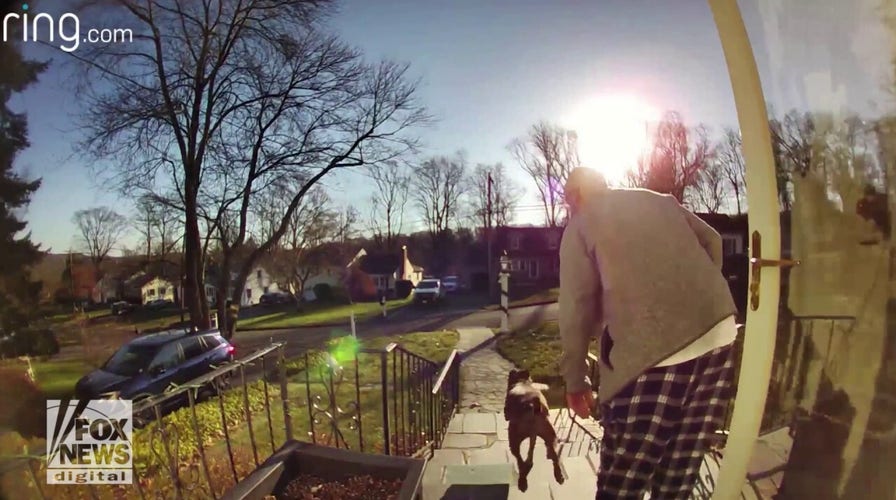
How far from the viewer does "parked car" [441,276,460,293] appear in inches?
78.0

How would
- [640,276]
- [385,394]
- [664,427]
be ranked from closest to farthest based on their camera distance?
[640,276], [664,427], [385,394]

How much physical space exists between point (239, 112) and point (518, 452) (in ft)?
5.23

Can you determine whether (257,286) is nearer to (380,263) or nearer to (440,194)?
(380,263)

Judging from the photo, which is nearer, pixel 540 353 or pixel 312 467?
pixel 540 353

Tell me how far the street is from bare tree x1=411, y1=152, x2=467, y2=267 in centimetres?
21

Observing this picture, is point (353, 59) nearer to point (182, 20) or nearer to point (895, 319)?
point (182, 20)

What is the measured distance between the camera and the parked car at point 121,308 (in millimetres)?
2068

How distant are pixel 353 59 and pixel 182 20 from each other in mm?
632

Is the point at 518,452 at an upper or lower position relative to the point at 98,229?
lower

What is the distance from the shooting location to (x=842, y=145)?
1911 mm

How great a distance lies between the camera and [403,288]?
2.01 metres

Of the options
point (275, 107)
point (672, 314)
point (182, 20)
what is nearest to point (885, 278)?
point (672, 314)

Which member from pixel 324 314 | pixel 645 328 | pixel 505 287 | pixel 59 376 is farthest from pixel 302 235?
pixel 645 328

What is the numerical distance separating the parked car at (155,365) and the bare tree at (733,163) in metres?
1.91
